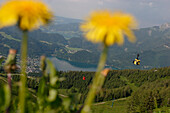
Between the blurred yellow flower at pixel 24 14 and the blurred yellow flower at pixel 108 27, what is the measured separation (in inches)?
13.2

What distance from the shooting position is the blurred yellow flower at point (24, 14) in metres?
1.37

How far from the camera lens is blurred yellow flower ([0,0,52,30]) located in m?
1.37

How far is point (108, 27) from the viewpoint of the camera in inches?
59.2

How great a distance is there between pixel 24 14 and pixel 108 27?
65 cm

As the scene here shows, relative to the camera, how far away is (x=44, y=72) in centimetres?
259

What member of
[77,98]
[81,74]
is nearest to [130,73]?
[81,74]

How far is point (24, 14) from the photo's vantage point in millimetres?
1425

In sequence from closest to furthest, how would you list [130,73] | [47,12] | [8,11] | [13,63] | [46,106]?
[8,11] → [47,12] → [13,63] → [46,106] → [130,73]

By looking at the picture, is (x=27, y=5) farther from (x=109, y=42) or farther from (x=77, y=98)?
(x=77, y=98)

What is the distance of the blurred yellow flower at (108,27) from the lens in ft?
4.57

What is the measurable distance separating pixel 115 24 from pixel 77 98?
1.69 metres

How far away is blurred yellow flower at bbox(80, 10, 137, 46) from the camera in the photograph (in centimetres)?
139

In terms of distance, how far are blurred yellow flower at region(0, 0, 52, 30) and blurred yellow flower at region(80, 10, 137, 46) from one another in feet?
1.10

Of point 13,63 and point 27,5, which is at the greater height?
point 27,5
